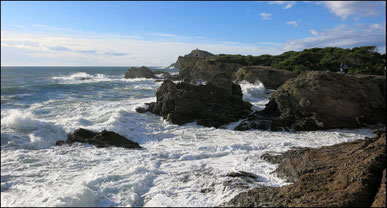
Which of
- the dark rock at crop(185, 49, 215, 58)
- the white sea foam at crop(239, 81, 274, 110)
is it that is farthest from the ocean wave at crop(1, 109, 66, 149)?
the dark rock at crop(185, 49, 215, 58)

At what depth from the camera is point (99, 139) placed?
9766mm

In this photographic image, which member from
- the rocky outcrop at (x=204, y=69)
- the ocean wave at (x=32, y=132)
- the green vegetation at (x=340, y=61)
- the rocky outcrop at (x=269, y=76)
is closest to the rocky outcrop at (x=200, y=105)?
the ocean wave at (x=32, y=132)

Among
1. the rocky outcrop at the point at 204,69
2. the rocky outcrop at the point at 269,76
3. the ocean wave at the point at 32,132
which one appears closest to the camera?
the ocean wave at the point at 32,132

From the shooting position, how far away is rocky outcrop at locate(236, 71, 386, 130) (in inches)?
505

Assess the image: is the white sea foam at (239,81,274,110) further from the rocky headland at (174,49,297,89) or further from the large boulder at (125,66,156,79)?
the large boulder at (125,66,156,79)

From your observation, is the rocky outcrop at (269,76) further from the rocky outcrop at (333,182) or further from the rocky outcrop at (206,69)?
the rocky outcrop at (333,182)

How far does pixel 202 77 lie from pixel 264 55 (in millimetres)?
12974

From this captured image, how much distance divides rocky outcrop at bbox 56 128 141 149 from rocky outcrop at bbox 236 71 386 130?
5149 millimetres

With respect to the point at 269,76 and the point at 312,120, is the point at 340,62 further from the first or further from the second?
the point at 312,120

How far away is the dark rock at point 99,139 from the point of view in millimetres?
9641

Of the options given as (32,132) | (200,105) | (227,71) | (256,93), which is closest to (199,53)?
(227,71)

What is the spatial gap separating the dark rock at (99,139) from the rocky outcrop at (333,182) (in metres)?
5.38

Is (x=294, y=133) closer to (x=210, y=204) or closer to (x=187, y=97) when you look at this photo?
(x=187, y=97)

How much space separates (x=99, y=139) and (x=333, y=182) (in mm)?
7340
